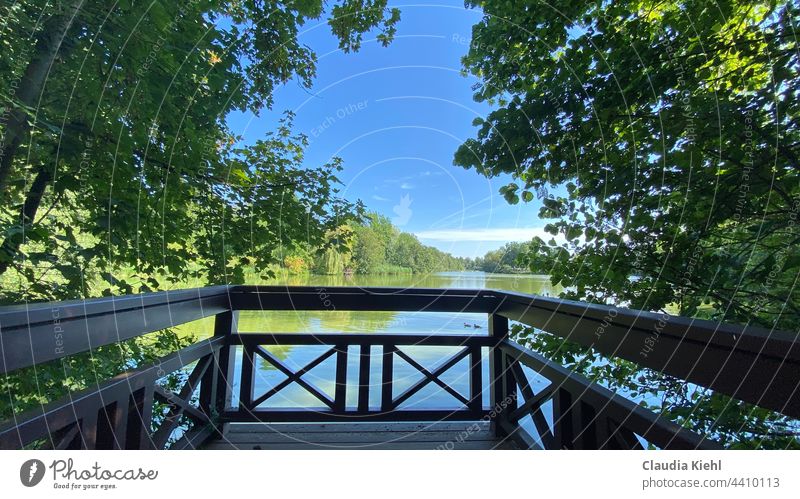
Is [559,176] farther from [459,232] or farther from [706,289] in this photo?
[706,289]

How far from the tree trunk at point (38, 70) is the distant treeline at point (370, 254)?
69.2 inches

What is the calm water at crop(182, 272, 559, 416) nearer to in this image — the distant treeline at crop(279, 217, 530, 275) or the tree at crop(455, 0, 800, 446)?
the distant treeline at crop(279, 217, 530, 275)

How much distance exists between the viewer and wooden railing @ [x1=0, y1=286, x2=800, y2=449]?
0.70 metres

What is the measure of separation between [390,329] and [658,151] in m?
1.86

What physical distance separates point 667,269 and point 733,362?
1.46 meters

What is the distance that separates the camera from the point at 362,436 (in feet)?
6.71

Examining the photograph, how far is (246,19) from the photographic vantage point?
9.07ft

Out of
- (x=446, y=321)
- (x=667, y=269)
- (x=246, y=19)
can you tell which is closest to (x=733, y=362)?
(x=667, y=269)

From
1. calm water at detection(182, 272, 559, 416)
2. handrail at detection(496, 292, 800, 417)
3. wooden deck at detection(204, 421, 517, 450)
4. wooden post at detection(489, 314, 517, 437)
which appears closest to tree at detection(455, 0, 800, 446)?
wooden post at detection(489, 314, 517, 437)

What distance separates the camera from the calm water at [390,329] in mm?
2350

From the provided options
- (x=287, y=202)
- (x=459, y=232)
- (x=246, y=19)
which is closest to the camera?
(x=459, y=232)

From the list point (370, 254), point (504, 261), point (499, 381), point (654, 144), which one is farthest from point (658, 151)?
point (370, 254)
